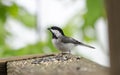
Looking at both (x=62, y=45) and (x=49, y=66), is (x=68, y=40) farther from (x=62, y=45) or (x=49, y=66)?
(x=49, y=66)

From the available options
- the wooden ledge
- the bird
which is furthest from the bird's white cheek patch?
the wooden ledge

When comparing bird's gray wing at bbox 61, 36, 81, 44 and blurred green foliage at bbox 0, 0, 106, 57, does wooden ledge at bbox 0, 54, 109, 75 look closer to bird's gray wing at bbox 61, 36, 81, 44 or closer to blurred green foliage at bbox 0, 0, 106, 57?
blurred green foliage at bbox 0, 0, 106, 57

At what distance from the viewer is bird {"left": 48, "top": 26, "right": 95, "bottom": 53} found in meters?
2.03

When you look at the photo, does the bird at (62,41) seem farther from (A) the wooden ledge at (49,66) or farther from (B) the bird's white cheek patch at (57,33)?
(A) the wooden ledge at (49,66)

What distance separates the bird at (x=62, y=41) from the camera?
2.03m

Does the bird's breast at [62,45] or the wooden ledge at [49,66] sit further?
the bird's breast at [62,45]

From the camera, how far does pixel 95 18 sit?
1.64m

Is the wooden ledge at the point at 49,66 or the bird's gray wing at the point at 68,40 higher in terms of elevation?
the bird's gray wing at the point at 68,40

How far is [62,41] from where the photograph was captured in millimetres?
2203

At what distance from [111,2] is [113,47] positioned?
0.19ft

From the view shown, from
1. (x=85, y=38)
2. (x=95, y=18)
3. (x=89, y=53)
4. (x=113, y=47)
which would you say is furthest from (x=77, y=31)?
(x=113, y=47)

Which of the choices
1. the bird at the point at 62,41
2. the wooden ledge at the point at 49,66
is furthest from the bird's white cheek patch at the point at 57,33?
the wooden ledge at the point at 49,66

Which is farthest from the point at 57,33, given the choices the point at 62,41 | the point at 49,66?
the point at 49,66

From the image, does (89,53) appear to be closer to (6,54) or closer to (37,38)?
(37,38)
